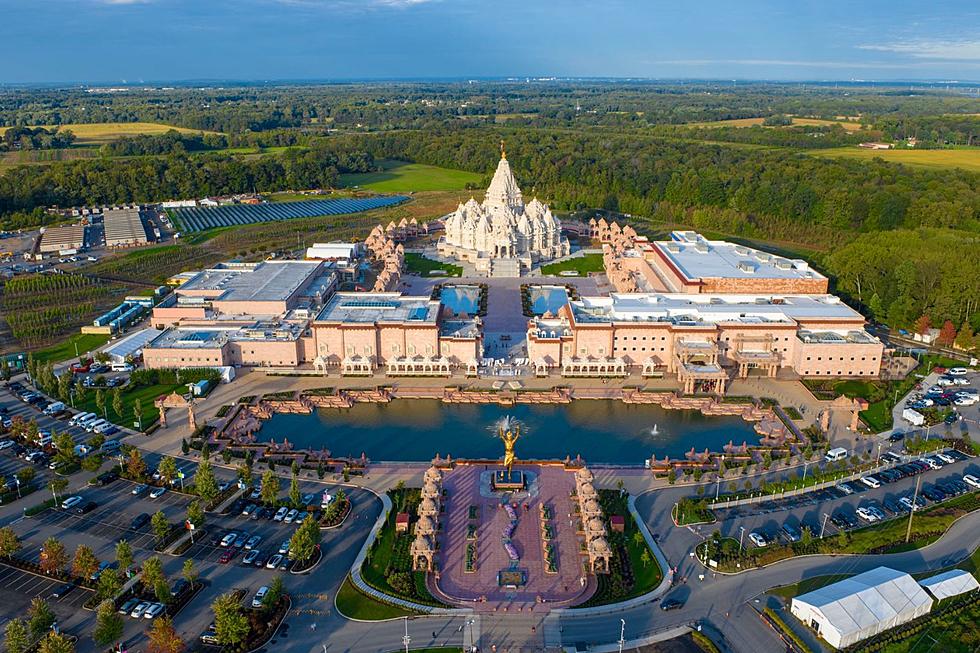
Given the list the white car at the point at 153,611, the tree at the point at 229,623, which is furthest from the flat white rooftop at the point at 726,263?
the white car at the point at 153,611

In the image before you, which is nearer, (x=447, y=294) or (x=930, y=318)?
(x=930, y=318)

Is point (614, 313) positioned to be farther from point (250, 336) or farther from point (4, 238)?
point (4, 238)

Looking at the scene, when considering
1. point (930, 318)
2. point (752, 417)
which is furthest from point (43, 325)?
point (930, 318)

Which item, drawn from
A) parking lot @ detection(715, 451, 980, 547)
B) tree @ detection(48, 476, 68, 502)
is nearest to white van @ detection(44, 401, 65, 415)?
tree @ detection(48, 476, 68, 502)

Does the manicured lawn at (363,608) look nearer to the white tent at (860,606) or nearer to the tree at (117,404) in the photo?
the white tent at (860,606)

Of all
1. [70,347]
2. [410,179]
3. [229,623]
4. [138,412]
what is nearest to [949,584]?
[229,623]
